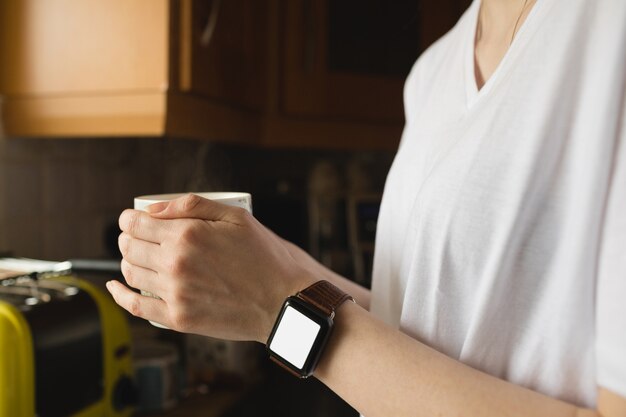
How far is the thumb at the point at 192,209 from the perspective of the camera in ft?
1.53

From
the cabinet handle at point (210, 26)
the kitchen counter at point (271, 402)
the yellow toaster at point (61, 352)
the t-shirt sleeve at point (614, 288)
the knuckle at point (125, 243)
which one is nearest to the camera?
the t-shirt sleeve at point (614, 288)

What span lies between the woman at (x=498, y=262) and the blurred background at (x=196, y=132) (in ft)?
1.29

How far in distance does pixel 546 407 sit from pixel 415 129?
0.33m

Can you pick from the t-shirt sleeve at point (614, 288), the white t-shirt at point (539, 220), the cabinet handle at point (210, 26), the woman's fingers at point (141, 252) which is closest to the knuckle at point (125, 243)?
the woman's fingers at point (141, 252)

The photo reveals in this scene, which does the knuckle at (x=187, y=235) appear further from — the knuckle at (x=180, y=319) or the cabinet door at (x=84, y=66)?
the cabinet door at (x=84, y=66)

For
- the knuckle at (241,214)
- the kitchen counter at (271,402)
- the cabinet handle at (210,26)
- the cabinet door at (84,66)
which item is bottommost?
the kitchen counter at (271,402)

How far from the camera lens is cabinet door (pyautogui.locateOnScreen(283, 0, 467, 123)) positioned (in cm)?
149

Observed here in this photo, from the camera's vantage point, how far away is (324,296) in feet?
1.51

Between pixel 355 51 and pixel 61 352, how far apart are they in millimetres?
1077

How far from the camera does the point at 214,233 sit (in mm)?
456

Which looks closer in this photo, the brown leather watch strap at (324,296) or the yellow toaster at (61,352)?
the brown leather watch strap at (324,296)

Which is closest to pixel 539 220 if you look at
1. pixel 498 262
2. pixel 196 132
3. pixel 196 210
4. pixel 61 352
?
pixel 498 262

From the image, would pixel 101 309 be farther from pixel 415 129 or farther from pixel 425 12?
pixel 425 12

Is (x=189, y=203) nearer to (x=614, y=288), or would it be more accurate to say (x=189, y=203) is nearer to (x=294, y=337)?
(x=294, y=337)
